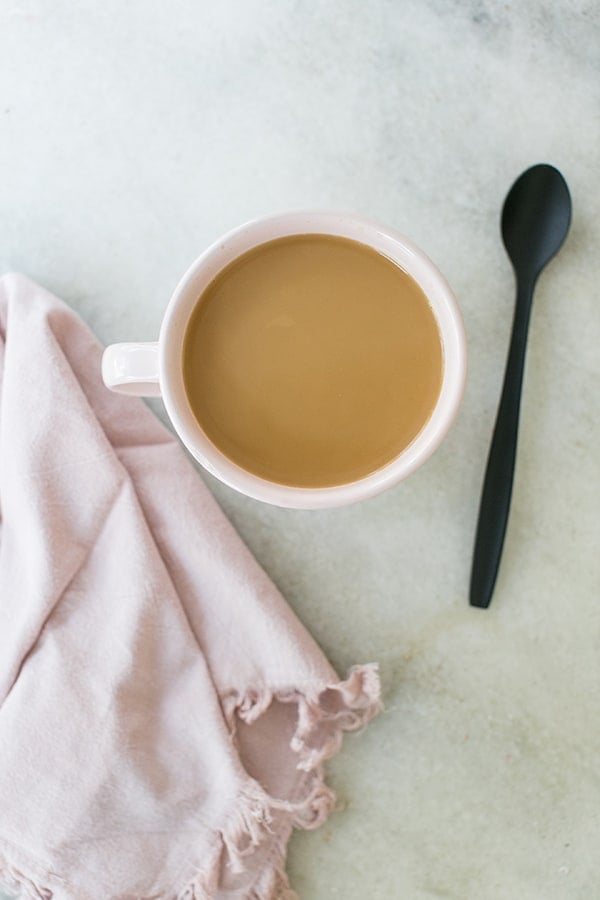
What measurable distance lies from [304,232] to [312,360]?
0.11m

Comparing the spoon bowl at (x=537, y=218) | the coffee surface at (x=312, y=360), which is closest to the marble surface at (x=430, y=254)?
the spoon bowl at (x=537, y=218)

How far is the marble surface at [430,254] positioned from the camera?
3.00ft

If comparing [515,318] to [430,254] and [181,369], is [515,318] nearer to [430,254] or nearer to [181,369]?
[430,254]

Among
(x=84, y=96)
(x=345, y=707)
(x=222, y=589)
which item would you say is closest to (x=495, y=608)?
(x=345, y=707)

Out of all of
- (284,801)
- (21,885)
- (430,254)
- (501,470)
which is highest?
(430,254)

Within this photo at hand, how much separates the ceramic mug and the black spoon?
19cm

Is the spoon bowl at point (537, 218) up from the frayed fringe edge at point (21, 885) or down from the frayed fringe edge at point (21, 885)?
up

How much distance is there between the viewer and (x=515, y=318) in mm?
894

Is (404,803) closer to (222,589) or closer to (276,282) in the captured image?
(222,589)

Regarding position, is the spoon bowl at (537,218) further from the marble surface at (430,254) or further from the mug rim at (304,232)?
the mug rim at (304,232)

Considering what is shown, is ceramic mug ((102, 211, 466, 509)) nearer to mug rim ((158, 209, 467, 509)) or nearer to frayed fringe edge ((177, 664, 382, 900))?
mug rim ((158, 209, 467, 509))

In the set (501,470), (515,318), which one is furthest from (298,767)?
(515,318)

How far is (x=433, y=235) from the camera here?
925 mm

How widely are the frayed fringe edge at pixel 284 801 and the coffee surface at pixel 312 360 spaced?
271 mm
